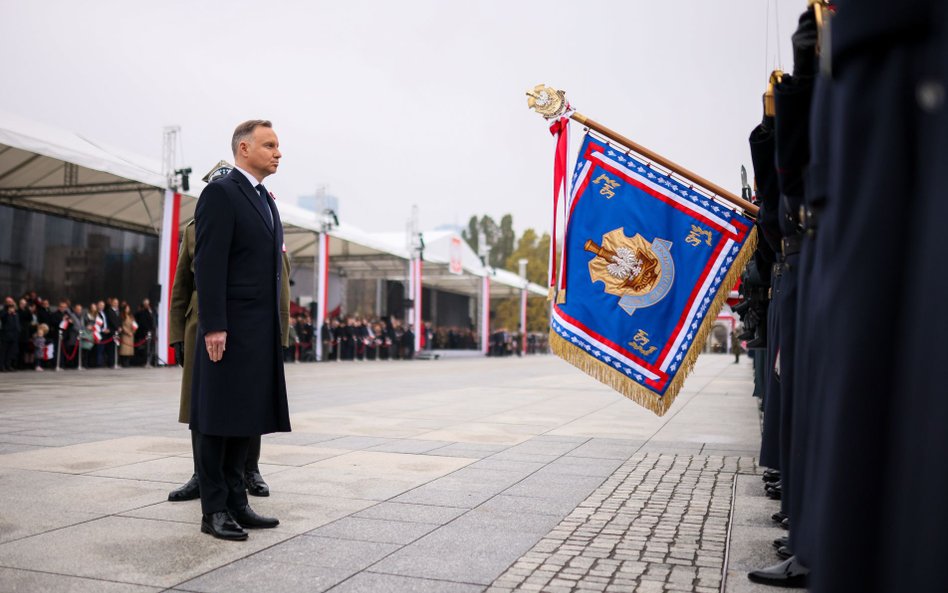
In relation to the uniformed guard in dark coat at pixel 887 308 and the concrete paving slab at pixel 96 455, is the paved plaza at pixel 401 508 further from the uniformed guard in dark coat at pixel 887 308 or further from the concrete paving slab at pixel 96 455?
the uniformed guard in dark coat at pixel 887 308

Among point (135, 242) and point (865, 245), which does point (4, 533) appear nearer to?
point (865, 245)

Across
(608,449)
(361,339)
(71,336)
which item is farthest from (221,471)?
(361,339)

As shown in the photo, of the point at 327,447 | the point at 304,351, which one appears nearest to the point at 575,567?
the point at 327,447

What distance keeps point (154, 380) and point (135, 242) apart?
37.3 feet

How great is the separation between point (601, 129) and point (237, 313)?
2790 millimetres

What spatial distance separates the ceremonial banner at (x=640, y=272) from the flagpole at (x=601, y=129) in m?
0.08

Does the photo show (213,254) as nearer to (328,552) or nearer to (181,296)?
(181,296)

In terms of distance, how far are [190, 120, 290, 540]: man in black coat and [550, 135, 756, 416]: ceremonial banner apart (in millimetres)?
2146

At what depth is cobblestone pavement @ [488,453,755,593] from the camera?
2.94 metres

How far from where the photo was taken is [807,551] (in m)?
1.85

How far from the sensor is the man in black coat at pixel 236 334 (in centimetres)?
351

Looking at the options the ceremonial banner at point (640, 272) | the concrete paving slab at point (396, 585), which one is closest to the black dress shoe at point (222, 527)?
the concrete paving slab at point (396, 585)

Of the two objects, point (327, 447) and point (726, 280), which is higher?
point (726, 280)

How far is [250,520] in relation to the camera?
366 centimetres
